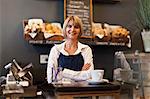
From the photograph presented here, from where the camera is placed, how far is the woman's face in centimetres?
244

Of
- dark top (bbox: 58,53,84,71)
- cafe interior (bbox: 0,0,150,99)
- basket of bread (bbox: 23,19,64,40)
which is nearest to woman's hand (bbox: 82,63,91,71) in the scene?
dark top (bbox: 58,53,84,71)

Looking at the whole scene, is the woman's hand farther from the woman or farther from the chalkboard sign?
the chalkboard sign

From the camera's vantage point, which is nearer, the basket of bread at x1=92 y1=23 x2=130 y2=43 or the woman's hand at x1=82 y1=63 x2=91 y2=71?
the woman's hand at x1=82 y1=63 x2=91 y2=71

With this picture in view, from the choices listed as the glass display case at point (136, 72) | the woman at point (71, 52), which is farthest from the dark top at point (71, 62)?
the glass display case at point (136, 72)

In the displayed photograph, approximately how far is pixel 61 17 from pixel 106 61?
0.77 meters

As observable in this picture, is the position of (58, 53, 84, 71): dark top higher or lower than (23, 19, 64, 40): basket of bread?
lower

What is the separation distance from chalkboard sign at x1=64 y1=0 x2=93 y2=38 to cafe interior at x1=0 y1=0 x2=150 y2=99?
11 millimetres

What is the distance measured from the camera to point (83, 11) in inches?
115

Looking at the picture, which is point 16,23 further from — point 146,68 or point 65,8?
point 146,68

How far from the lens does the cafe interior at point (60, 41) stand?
2.34m

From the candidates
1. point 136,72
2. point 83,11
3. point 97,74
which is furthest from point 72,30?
point 97,74

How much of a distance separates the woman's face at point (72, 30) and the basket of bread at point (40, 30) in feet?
0.95

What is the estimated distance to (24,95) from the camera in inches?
84.3

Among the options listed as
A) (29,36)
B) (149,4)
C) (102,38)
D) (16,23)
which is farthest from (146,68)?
(16,23)
